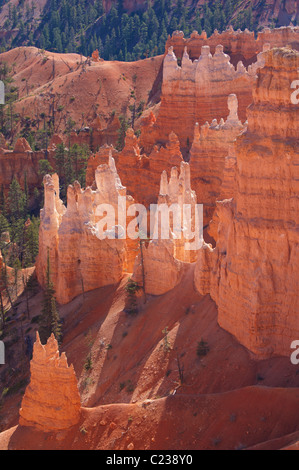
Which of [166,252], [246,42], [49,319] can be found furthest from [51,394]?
[246,42]

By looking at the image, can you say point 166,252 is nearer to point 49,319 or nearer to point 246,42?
point 49,319

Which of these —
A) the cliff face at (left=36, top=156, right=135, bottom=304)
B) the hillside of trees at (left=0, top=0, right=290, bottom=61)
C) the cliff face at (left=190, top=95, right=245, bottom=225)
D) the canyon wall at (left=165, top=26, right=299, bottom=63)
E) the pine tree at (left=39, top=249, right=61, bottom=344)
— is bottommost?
the pine tree at (left=39, top=249, right=61, bottom=344)

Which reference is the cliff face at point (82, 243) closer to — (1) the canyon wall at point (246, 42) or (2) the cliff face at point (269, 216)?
(2) the cliff face at point (269, 216)

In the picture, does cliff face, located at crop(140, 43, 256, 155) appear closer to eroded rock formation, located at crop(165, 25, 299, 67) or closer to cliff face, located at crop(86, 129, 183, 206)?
cliff face, located at crop(86, 129, 183, 206)

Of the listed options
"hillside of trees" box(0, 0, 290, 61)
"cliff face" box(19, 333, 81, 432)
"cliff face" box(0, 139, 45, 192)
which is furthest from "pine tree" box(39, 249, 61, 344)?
"hillside of trees" box(0, 0, 290, 61)

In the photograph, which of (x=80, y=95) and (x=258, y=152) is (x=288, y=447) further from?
(x=80, y=95)

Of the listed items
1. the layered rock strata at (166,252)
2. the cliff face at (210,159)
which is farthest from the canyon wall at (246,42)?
the layered rock strata at (166,252)
